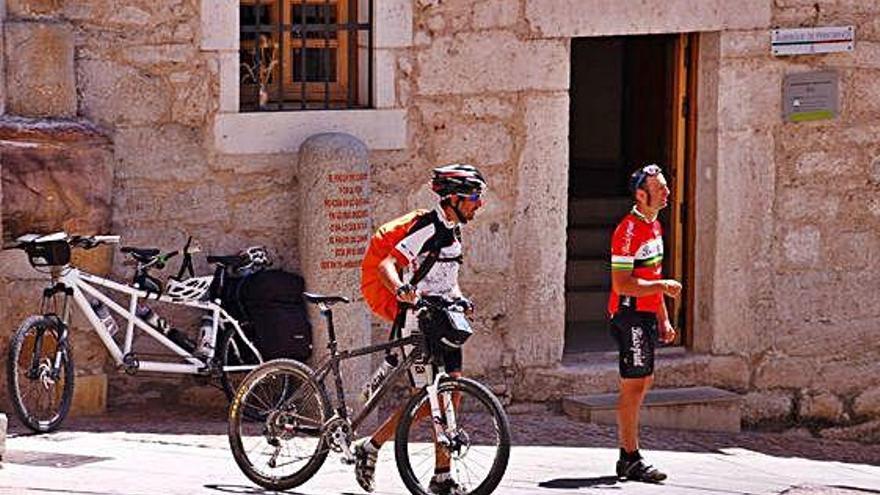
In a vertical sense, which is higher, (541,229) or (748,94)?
(748,94)

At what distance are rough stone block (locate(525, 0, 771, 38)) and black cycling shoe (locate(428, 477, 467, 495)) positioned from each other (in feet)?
13.0

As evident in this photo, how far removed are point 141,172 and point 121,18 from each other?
832 millimetres

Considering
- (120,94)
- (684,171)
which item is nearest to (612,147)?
(684,171)

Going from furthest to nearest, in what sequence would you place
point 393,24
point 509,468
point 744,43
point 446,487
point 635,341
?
point 744,43
point 393,24
point 509,468
point 635,341
point 446,487

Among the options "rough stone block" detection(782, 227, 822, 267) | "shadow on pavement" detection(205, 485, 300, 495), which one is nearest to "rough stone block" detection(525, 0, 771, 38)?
"rough stone block" detection(782, 227, 822, 267)

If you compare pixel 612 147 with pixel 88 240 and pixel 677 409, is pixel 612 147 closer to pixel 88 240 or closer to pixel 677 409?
pixel 677 409

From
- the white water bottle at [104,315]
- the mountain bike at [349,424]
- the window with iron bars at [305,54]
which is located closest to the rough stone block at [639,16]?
the window with iron bars at [305,54]

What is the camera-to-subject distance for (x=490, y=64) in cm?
1149

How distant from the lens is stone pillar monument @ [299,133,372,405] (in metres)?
10.8

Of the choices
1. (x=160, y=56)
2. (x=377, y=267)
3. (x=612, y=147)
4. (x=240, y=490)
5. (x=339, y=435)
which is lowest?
(x=240, y=490)

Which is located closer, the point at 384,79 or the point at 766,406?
the point at 384,79

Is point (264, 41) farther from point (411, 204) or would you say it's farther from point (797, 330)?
point (797, 330)

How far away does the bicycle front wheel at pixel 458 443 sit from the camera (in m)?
8.18

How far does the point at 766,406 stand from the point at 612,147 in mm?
3662
